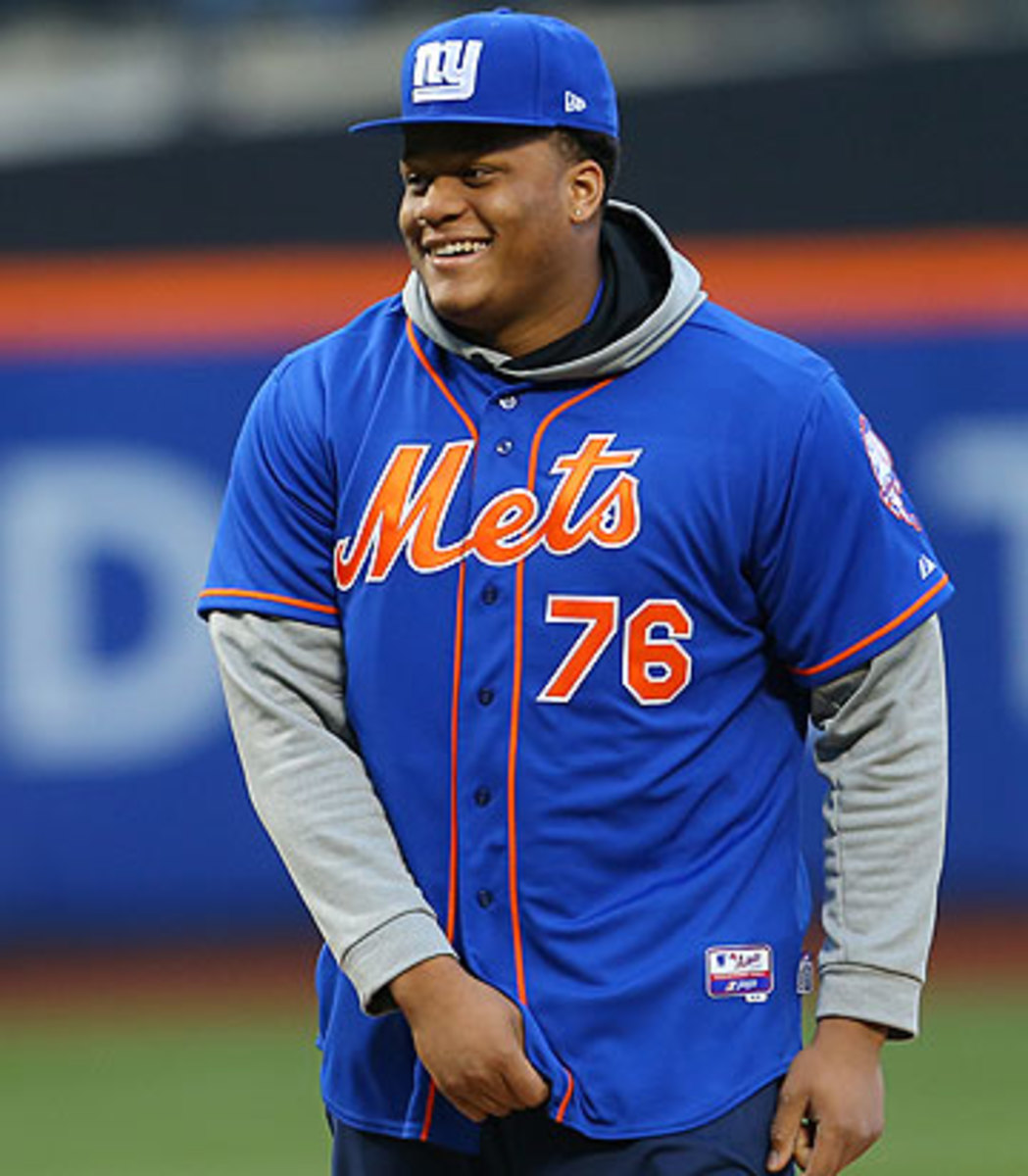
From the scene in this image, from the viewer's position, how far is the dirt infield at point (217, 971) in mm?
7262

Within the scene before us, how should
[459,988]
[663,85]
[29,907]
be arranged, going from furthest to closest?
[663,85] < [29,907] < [459,988]

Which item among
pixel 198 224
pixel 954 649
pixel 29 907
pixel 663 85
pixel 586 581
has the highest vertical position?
pixel 663 85

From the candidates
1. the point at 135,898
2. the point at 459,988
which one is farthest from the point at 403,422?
the point at 135,898

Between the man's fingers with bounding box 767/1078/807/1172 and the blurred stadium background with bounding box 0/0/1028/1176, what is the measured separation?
4460 mm

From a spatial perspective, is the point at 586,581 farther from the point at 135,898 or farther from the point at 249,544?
the point at 135,898

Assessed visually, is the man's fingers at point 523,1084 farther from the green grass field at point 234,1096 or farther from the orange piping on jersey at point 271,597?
the green grass field at point 234,1096

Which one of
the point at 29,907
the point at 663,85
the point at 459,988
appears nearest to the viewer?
the point at 459,988

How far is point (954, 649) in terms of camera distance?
7633 millimetres

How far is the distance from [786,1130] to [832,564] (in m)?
0.56

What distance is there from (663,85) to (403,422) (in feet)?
18.4

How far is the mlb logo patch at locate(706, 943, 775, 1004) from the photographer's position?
254 centimetres

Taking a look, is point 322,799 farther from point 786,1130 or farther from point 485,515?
point 786,1130

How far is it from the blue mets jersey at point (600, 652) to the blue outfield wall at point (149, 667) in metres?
4.85

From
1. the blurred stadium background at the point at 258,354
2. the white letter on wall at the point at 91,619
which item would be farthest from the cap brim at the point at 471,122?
the white letter on wall at the point at 91,619
